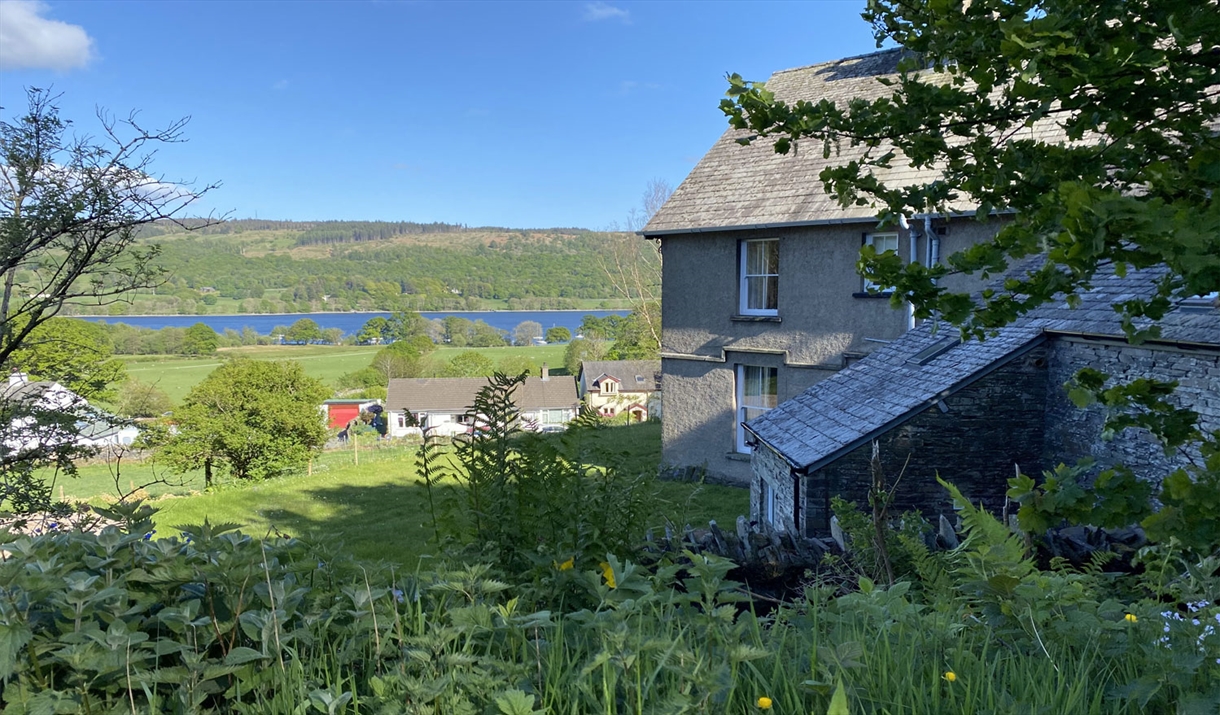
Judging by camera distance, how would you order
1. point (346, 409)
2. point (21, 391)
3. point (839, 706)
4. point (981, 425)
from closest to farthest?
point (839, 706)
point (21, 391)
point (981, 425)
point (346, 409)

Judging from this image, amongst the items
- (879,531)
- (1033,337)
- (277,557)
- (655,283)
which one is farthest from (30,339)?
(655,283)

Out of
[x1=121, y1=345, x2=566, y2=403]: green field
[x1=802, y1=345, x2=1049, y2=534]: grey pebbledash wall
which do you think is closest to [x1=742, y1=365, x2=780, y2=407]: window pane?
[x1=802, y1=345, x2=1049, y2=534]: grey pebbledash wall

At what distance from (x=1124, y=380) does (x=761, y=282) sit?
8885 mm

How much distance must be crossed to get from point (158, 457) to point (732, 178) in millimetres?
23849

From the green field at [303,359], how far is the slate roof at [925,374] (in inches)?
2962

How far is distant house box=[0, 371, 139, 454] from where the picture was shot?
8156 mm

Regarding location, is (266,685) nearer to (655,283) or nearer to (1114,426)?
(1114,426)

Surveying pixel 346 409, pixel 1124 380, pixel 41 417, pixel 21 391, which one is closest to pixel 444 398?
pixel 346 409

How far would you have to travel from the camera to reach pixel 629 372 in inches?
2633

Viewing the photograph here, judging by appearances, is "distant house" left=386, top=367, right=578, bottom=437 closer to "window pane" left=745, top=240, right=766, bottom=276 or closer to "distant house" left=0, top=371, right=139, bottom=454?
"window pane" left=745, top=240, right=766, bottom=276

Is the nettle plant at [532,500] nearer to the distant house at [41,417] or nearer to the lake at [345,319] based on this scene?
the distant house at [41,417]

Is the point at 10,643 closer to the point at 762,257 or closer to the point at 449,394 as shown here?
the point at 762,257

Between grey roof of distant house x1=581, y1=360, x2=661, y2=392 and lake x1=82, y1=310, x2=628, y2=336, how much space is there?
72.3 metres

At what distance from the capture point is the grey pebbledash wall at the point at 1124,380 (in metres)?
7.12
